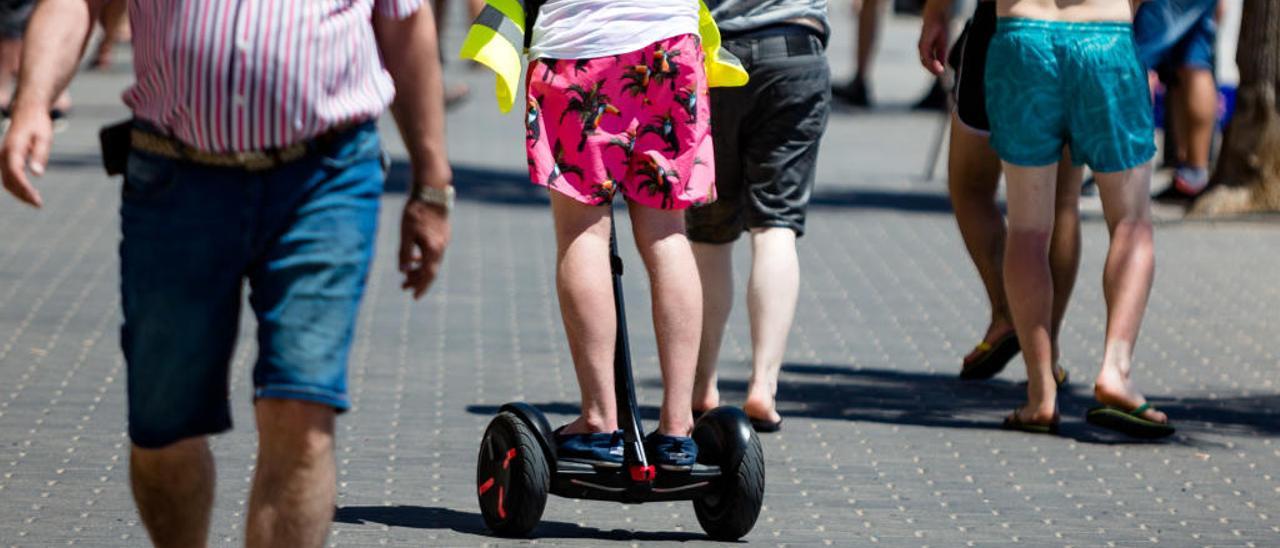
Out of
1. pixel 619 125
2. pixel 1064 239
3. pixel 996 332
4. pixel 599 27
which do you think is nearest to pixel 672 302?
pixel 619 125

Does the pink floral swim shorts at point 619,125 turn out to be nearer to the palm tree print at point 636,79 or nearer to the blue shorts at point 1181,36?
the palm tree print at point 636,79

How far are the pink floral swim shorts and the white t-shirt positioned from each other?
0.02m

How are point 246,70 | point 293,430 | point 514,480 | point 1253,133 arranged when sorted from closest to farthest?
1. point 246,70
2. point 293,430
3. point 514,480
4. point 1253,133

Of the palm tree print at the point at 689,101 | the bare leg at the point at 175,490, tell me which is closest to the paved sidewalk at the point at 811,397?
the palm tree print at the point at 689,101

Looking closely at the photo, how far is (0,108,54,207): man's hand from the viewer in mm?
3652

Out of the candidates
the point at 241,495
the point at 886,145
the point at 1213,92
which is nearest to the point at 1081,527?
the point at 241,495

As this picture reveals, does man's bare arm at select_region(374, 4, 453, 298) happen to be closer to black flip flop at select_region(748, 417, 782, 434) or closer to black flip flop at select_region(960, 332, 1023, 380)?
black flip flop at select_region(748, 417, 782, 434)

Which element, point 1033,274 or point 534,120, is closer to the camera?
point 534,120

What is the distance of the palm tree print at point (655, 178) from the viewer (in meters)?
5.54

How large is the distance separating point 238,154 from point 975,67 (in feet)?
12.7

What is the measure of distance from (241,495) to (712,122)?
1804 millimetres

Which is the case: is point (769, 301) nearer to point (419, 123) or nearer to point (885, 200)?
point (419, 123)

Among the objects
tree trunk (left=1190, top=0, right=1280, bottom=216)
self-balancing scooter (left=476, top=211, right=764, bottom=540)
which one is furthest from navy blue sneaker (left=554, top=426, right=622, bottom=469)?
tree trunk (left=1190, top=0, right=1280, bottom=216)

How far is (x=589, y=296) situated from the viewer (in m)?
5.51
